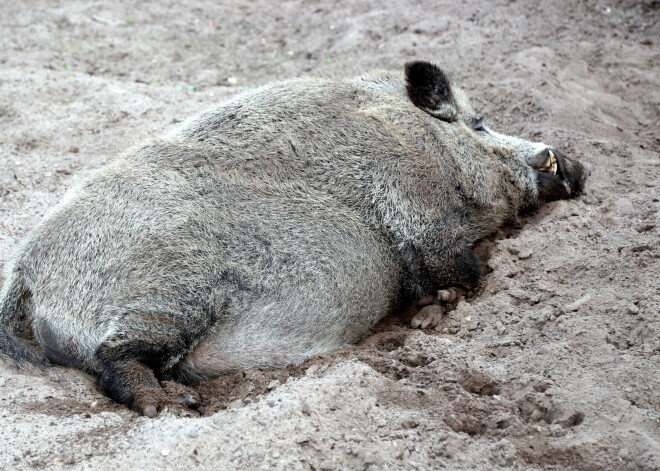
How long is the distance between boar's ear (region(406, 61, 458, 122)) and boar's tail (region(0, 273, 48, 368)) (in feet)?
9.01

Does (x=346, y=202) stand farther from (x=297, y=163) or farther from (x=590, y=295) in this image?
(x=590, y=295)

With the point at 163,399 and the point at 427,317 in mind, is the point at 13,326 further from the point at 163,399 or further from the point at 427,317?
the point at 427,317

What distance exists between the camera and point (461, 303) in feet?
14.4

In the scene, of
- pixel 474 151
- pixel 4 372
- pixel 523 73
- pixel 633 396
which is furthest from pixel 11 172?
pixel 633 396

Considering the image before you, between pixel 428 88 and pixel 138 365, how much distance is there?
103 inches

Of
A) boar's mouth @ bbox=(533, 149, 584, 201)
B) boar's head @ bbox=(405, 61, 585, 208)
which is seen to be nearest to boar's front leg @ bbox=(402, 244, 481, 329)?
boar's head @ bbox=(405, 61, 585, 208)

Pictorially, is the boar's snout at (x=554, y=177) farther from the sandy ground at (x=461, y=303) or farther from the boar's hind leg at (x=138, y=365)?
the boar's hind leg at (x=138, y=365)

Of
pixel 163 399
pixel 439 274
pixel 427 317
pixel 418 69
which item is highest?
pixel 418 69

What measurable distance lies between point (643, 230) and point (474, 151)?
3.90 ft

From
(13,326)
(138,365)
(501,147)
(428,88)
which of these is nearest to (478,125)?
(501,147)

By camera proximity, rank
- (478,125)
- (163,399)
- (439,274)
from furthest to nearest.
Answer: (478,125), (439,274), (163,399)

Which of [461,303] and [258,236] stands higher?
[258,236]

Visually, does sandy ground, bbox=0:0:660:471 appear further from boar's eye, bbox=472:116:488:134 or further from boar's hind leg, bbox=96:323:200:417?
boar's eye, bbox=472:116:488:134

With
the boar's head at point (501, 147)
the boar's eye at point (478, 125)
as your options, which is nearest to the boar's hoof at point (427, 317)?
the boar's head at point (501, 147)
